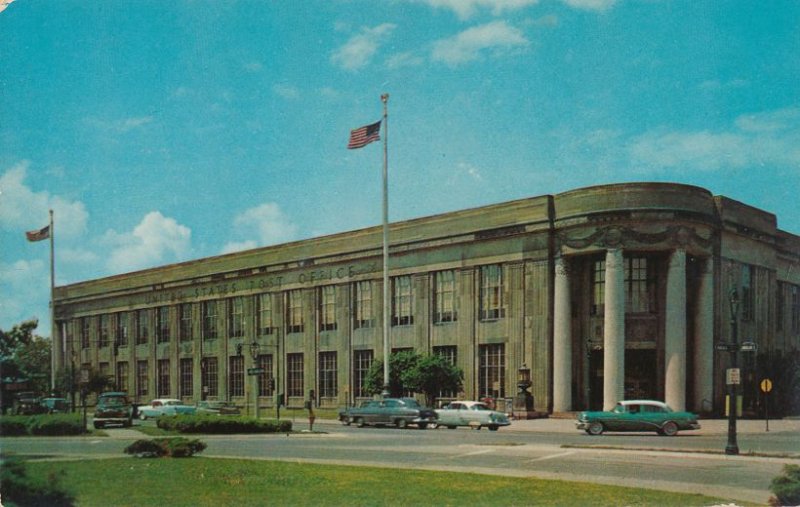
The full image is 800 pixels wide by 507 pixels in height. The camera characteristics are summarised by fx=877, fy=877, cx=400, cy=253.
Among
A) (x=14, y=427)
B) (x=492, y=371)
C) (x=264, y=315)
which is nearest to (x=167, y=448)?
(x=14, y=427)

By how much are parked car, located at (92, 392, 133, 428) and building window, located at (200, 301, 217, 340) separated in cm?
2979

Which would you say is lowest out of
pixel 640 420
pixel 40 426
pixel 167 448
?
pixel 640 420

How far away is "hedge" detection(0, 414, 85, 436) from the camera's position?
35.0m

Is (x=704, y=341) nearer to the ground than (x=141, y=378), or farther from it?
farther from it

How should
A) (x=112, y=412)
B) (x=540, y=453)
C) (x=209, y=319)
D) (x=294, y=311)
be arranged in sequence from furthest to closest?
(x=209, y=319), (x=294, y=311), (x=112, y=412), (x=540, y=453)

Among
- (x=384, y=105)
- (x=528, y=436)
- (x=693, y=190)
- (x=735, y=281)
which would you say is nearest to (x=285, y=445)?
(x=528, y=436)

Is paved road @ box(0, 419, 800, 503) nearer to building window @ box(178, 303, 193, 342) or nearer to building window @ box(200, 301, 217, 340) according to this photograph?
building window @ box(200, 301, 217, 340)

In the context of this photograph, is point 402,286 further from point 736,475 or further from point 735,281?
point 736,475

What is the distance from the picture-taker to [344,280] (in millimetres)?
65938

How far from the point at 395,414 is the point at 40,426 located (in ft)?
54.6

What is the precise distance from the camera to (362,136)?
47.8 meters

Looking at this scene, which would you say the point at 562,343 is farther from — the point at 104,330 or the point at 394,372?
the point at 104,330

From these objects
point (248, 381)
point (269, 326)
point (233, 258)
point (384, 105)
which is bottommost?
point (248, 381)

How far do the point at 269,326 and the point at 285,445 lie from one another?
42065mm
